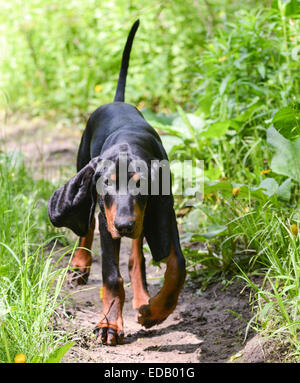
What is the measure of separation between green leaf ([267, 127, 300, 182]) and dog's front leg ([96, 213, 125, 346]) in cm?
123

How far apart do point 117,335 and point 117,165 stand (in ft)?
3.10

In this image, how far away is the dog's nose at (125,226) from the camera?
104 inches

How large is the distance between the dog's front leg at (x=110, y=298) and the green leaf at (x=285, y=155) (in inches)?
48.6

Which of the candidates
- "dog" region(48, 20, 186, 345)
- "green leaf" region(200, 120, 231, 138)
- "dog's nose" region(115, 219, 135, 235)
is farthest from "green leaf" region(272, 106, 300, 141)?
"dog's nose" region(115, 219, 135, 235)

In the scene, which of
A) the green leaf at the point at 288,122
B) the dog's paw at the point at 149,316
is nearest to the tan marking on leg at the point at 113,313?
the dog's paw at the point at 149,316

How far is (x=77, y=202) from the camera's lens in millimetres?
3176

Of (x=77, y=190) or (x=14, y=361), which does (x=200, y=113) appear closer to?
(x=77, y=190)

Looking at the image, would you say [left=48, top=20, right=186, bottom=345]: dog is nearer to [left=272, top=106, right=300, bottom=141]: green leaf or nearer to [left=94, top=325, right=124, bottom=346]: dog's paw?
[left=94, top=325, right=124, bottom=346]: dog's paw

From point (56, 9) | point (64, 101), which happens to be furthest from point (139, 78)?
point (56, 9)

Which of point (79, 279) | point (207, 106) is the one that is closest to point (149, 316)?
point (79, 279)

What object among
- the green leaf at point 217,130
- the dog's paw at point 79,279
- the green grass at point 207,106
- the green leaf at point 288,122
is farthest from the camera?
the green leaf at point 217,130

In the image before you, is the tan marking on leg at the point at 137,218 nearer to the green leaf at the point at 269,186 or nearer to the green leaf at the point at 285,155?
the green leaf at the point at 269,186

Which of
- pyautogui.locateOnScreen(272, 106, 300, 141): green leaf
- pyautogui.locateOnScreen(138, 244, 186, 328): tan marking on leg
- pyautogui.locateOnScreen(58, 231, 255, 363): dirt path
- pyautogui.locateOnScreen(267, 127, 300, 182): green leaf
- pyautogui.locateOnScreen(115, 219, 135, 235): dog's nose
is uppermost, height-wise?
pyautogui.locateOnScreen(272, 106, 300, 141): green leaf

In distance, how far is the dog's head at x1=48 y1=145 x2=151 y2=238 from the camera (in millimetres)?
2700
